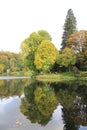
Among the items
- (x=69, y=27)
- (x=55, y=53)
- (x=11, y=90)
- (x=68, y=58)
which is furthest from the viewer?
(x=69, y=27)

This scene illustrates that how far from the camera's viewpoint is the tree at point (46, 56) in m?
77.7

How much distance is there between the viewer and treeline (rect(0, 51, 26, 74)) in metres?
144

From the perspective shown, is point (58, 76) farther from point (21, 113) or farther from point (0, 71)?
point (0, 71)

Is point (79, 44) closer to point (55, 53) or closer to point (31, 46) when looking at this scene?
point (55, 53)

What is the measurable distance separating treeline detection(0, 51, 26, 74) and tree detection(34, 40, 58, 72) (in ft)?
204

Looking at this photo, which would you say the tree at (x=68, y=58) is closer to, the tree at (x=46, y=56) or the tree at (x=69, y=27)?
the tree at (x=46, y=56)

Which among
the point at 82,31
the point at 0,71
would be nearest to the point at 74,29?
the point at 82,31

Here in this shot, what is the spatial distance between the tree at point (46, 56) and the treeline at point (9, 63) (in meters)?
62.0

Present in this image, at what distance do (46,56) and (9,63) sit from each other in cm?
7020

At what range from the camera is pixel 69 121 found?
52.6ft

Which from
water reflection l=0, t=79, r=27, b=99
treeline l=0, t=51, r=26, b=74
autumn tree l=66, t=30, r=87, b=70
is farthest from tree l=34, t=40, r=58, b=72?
treeline l=0, t=51, r=26, b=74

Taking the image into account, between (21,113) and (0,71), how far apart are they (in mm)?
120985

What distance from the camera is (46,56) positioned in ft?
255

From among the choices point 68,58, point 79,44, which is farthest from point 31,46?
point 79,44
